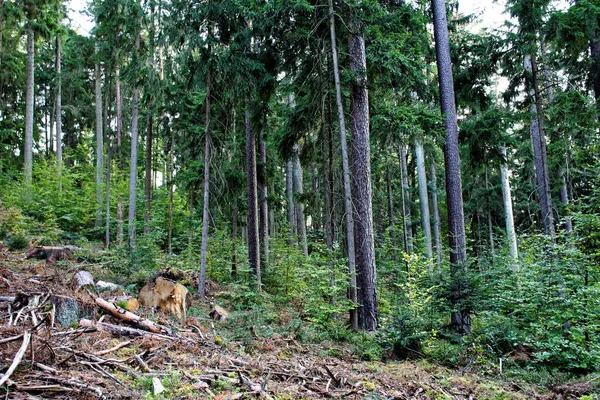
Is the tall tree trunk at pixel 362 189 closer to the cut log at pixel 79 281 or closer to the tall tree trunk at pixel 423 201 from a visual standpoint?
the cut log at pixel 79 281

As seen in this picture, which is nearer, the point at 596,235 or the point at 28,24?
the point at 596,235

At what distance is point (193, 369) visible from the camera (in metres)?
4.55

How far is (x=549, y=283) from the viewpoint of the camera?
715cm

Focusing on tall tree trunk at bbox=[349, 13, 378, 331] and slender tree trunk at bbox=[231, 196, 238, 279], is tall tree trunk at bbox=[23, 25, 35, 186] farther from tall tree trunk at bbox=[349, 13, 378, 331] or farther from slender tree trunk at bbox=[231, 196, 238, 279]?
tall tree trunk at bbox=[349, 13, 378, 331]

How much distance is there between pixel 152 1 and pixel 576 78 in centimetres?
1430

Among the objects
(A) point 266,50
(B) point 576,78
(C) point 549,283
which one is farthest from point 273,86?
(B) point 576,78

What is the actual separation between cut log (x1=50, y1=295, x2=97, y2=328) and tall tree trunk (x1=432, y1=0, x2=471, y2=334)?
7.44 meters

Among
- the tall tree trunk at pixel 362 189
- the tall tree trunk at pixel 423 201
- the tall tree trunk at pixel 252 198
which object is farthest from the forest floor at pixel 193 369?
the tall tree trunk at pixel 423 201

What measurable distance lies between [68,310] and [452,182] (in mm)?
8787

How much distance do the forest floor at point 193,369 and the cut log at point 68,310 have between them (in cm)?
9

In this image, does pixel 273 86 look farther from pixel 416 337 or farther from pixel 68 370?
pixel 68 370

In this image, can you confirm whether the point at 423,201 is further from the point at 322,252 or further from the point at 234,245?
the point at 234,245

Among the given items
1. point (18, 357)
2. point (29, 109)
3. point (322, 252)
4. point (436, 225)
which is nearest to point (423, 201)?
point (436, 225)

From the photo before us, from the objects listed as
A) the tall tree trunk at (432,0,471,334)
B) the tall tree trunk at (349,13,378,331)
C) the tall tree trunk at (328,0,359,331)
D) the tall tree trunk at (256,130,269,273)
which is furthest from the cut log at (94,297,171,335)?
the tall tree trunk at (256,130,269,273)
